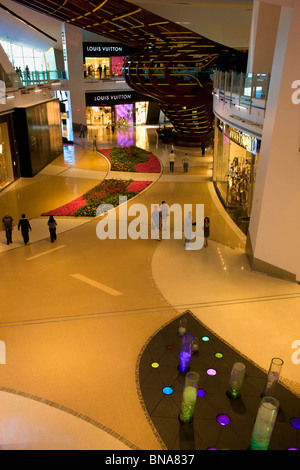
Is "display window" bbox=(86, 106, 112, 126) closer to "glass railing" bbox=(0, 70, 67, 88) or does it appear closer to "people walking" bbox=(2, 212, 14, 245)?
"glass railing" bbox=(0, 70, 67, 88)

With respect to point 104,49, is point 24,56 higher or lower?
lower

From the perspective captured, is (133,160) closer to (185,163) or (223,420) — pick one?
(185,163)

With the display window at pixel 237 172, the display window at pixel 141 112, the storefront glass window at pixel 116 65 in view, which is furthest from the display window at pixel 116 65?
the display window at pixel 237 172

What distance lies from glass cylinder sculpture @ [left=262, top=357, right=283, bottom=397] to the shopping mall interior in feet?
0.08

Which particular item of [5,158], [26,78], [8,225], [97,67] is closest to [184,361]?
[8,225]

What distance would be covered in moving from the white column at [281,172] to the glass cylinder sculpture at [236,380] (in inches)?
174

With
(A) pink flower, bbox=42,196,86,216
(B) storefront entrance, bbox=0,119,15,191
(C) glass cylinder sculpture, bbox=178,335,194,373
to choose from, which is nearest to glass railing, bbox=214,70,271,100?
(C) glass cylinder sculpture, bbox=178,335,194,373

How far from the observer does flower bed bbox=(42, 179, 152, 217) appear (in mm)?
14633

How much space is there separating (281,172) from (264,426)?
232 inches

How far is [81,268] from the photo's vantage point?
1034 cm

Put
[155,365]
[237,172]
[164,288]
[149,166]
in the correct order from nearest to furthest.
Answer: [155,365]
[164,288]
[237,172]
[149,166]

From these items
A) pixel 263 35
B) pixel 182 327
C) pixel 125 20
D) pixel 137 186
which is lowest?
pixel 137 186

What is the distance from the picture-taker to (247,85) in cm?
1130

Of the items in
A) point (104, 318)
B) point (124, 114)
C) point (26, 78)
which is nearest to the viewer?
point (104, 318)
